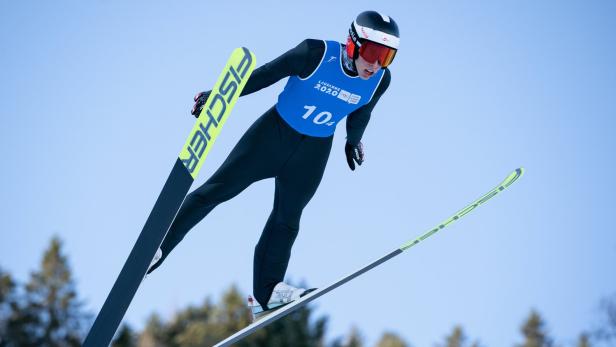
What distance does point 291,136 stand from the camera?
6.64 meters

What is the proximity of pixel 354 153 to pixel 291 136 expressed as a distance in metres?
0.68

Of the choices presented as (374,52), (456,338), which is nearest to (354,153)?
(374,52)

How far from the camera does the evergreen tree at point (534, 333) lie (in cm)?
4891

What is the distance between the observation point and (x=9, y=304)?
3459 centimetres

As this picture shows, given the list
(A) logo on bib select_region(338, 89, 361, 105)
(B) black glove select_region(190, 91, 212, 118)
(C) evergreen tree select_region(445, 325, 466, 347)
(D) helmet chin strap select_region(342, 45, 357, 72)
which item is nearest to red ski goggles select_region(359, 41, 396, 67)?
(D) helmet chin strap select_region(342, 45, 357, 72)

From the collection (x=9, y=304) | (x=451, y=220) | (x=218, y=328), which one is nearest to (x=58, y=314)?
(x=9, y=304)

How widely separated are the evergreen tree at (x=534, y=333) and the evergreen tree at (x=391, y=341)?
6.27 metres

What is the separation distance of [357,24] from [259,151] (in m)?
1.11

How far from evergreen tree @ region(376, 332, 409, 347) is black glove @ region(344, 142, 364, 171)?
1712 inches

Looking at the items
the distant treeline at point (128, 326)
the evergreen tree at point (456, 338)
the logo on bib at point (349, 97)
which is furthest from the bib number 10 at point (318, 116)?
the evergreen tree at point (456, 338)

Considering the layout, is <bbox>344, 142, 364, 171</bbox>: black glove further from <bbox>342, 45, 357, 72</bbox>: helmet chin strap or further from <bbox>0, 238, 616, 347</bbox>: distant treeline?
<bbox>0, 238, 616, 347</bbox>: distant treeline

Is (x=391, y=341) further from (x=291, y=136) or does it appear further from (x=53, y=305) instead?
(x=291, y=136)

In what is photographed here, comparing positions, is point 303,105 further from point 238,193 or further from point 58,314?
point 58,314

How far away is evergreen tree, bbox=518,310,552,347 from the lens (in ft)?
160
